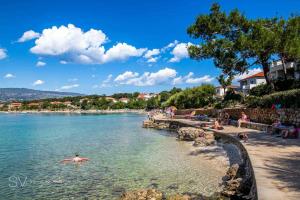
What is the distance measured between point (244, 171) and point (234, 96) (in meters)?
33.6

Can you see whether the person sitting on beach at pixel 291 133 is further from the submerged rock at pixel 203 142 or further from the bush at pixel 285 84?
the bush at pixel 285 84

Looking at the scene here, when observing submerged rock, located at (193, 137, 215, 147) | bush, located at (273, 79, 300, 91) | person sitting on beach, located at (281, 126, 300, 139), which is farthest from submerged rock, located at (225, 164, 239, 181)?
bush, located at (273, 79, 300, 91)

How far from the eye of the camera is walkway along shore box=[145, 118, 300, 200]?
Result: 9.15 m

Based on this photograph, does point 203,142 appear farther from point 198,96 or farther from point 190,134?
point 198,96

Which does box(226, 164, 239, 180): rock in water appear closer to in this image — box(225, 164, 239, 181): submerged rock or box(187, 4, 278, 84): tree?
box(225, 164, 239, 181): submerged rock

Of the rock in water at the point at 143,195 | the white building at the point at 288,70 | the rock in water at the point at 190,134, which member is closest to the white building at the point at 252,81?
the white building at the point at 288,70

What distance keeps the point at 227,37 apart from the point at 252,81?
4831 cm

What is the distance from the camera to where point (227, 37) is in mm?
36406

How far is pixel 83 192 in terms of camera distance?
1568 cm

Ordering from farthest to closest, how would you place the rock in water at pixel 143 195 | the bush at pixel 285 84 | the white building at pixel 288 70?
the white building at pixel 288 70, the bush at pixel 285 84, the rock in water at pixel 143 195

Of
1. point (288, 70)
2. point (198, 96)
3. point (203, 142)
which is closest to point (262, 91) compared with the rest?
point (203, 142)

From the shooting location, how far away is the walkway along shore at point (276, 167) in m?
9.15

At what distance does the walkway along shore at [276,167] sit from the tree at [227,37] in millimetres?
15956

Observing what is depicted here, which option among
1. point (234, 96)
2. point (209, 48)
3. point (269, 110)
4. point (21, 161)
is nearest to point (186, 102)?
point (234, 96)
